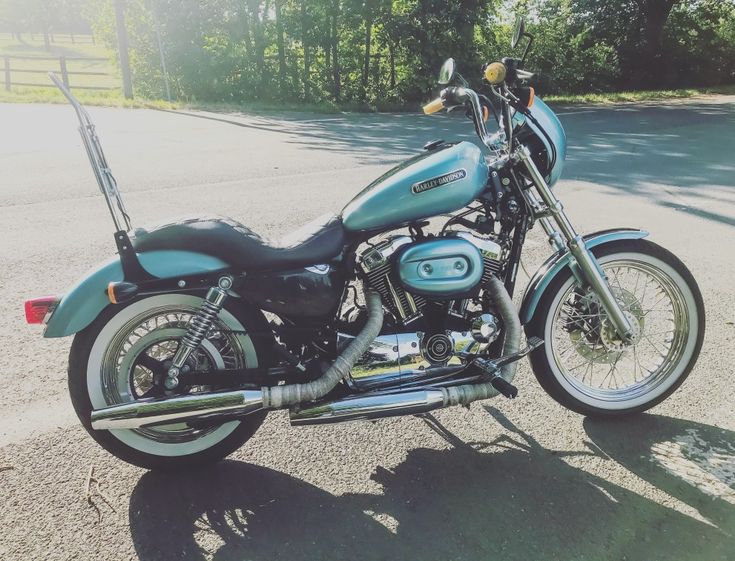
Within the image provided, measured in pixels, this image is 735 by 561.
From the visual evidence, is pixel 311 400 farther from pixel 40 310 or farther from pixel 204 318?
pixel 40 310

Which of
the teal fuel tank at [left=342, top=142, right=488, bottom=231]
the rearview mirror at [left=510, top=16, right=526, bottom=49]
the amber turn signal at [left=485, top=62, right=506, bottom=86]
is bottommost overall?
the teal fuel tank at [left=342, top=142, right=488, bottom=231]

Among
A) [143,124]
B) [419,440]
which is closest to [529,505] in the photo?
[419,440]

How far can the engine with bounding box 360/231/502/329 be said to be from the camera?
2.41 meters

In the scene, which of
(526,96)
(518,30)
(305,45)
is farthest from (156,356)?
(305,45)

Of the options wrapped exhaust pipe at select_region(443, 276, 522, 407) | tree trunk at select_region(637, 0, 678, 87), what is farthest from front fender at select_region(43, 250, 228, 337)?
tree trunk at select_region(637, 0, 678, 87)

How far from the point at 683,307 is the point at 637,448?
710mm

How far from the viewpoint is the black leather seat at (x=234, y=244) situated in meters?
2.29

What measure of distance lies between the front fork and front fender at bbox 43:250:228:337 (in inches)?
52.5

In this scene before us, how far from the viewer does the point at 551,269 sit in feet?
8.77

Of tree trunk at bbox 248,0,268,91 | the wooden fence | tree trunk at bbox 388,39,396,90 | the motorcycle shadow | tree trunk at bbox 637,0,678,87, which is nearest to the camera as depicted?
the motorcycle shadow

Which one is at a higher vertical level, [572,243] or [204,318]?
[572,243]

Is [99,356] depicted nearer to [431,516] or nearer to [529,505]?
[431,516]

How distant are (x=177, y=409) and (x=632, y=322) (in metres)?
2.02

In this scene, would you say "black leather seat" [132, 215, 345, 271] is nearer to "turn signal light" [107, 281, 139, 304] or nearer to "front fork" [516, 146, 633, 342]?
"turn signal light" [107, 281, 139, 304]
